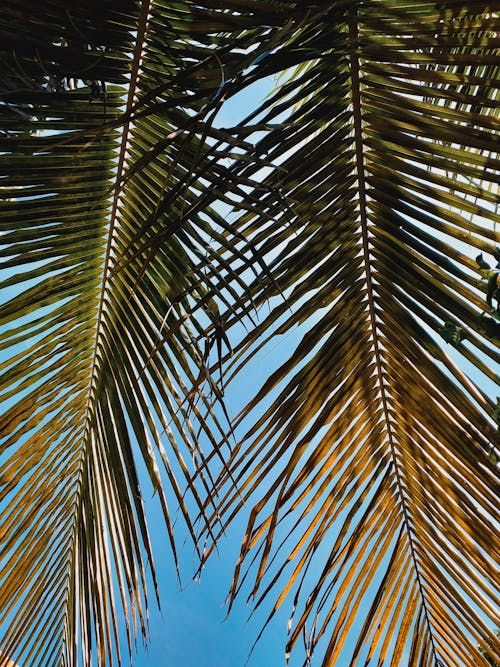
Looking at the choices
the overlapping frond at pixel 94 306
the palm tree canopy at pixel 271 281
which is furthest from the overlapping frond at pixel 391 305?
the overlapping frond at pixel 94 306

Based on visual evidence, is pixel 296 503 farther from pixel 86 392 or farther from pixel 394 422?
pixel 86 392

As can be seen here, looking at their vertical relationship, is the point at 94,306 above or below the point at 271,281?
above

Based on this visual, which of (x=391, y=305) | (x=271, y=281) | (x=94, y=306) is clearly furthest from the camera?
(x=94, y=306)

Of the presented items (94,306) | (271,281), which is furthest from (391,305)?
(94,306)

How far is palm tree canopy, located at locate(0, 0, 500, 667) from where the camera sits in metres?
1.20

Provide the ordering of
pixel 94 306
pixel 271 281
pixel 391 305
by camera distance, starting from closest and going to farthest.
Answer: pixel 271 281
pixel 391 305
pixel 94 306

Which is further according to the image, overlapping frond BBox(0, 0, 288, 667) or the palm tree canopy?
overlapping frond BBox(0, 0, 288, 667)

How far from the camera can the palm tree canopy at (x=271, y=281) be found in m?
1.20

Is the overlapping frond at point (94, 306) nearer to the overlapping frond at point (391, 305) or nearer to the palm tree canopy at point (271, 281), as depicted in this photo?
the palm tree canopy at point (271, 281)

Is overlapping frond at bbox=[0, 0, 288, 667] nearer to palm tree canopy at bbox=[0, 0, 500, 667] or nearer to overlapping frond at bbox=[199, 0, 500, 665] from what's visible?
palm tree canopy at bbox=[0, 0, 500, 667]

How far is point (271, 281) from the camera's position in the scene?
132 centimetres

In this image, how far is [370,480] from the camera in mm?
1632

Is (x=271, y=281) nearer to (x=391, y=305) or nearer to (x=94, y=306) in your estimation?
(x=391, y=305)

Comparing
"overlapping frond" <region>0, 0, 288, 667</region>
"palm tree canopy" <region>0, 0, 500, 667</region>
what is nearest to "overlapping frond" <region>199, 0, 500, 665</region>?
"palm tree canopy" <region>0, 0, 500, 667</region>
